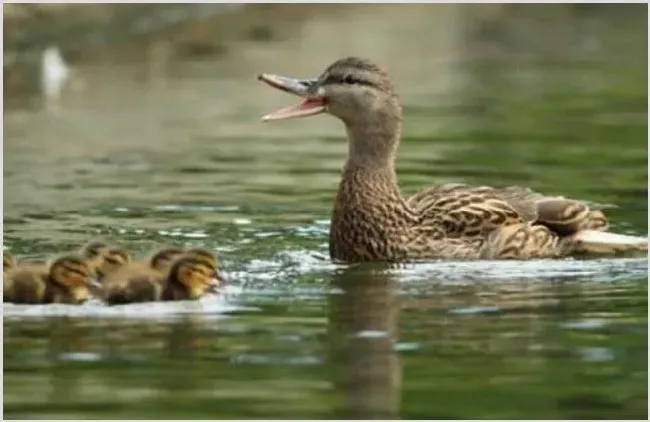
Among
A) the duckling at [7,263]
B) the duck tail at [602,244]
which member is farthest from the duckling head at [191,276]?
the duck tail at [602,244]

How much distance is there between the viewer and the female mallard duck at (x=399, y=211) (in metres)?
12.2

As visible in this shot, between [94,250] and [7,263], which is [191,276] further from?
[7,263]

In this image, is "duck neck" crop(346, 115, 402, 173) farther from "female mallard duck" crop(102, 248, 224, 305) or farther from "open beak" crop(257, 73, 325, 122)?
"female mallard duck" crop(102, 248, 224, 305)

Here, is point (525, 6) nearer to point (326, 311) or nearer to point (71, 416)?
point (326, 311)

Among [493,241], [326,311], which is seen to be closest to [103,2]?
[493,241]

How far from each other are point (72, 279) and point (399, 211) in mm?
2441

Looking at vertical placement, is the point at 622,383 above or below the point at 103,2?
below

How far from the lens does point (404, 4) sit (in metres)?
34.9

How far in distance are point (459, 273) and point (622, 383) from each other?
112 inches

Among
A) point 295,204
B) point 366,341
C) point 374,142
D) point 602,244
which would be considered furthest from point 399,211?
point 366,341

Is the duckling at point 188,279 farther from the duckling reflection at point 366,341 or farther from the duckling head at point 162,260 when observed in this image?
the duckling reflection at point 366,341

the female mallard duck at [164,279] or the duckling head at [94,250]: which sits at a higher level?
the duckling head at [94,250]

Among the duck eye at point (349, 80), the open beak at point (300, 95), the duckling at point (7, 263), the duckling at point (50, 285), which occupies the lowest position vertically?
the duckling at point (50, 285)

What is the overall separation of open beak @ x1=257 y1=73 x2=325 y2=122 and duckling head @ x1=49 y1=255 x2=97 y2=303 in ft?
7.11
